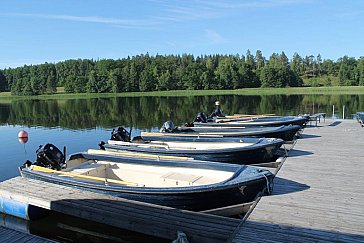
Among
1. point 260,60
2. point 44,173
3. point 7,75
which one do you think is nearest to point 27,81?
point 7,75

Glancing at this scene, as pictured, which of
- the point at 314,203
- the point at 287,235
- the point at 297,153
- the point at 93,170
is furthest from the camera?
the point at 297,153

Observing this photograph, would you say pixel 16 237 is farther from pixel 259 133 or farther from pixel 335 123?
pixel 335 123

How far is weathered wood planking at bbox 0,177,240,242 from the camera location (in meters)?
5.42

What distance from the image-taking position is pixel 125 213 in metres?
6.09

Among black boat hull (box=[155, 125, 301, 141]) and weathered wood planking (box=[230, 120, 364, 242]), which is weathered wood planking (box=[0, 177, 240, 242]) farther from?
black boat hull (box=[155, 125, 301, 141])

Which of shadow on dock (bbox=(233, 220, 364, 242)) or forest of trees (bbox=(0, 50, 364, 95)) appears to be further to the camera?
forest of trees (bbox=(0, 50, 364, 95))

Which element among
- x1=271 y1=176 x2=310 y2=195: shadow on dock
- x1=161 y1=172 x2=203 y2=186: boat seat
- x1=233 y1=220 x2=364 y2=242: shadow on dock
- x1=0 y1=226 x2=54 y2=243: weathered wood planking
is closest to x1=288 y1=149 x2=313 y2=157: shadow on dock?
x1=271 y1=176 x2=310 y2=195: shadow on dock

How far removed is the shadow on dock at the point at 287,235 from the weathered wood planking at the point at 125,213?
13.0 inches

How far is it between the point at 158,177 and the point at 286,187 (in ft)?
9.11

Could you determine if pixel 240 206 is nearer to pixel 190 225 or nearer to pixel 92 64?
pixel 190 225

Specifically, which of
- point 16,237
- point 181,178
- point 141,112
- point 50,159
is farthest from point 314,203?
point 141,112

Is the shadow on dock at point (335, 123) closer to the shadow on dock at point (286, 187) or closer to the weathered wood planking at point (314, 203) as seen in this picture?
the weathered wood planking at point (314, 203)

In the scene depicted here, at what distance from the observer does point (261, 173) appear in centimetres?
630

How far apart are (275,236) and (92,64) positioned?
4027 inches
